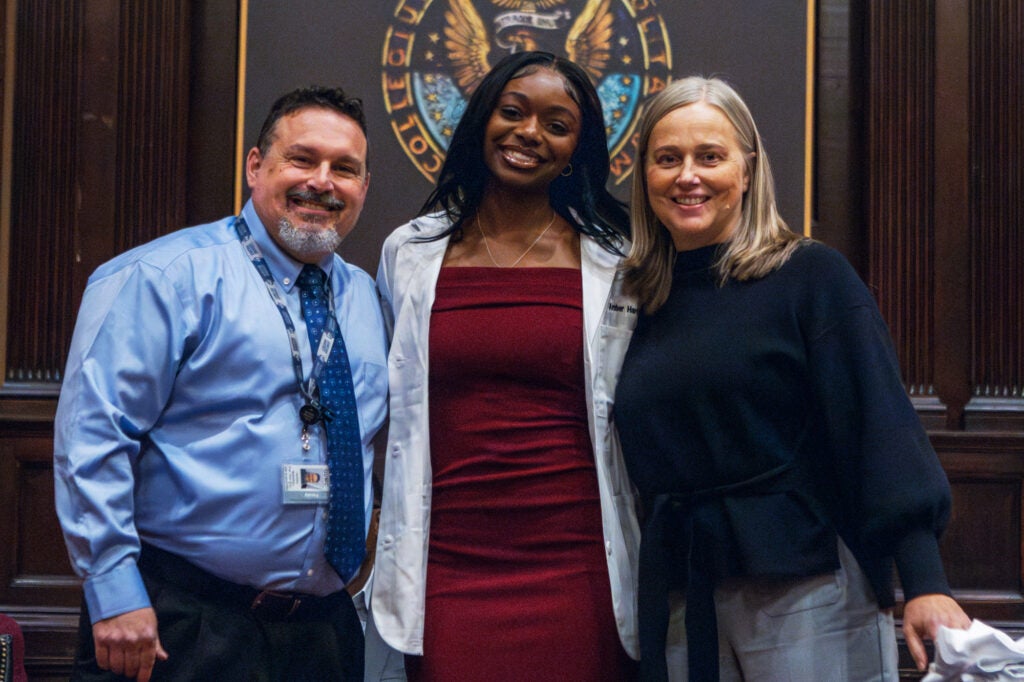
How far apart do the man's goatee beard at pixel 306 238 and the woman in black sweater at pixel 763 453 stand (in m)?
0.66

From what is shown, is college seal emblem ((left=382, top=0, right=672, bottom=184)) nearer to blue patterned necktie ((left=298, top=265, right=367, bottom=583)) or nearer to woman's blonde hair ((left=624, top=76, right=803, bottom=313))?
woman's blonde hair ((left=624, top=76, right=803, bottom=313))

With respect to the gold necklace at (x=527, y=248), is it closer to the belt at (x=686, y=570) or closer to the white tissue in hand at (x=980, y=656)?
the belt at (x=686, y=570)

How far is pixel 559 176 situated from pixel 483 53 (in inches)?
60.4

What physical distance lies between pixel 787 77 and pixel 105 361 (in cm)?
275

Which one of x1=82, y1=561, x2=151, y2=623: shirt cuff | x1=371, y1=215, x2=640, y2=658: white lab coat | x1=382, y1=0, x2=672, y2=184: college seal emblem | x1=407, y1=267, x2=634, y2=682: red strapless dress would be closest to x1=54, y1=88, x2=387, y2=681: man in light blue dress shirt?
x1=82, y1=561, x2=151, y2=623: shirt cuff

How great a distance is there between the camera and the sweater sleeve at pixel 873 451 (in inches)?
73.5

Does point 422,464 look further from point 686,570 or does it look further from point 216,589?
point 686,570

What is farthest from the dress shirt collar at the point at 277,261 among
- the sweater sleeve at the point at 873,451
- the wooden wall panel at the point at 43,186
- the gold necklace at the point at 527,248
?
the wooden wall panel at the point at 43,186

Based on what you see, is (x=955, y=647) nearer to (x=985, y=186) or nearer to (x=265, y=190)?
(x=265, y=190)

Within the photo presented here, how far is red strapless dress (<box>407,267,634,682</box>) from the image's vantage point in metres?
2.17

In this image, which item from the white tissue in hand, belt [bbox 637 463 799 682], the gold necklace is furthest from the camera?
the gold necklace

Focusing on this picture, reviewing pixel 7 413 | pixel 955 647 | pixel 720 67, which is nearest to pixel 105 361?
pixel 955 647

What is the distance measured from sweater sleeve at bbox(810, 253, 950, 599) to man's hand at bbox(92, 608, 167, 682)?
1.22 meters

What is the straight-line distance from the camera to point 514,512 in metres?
2.19
